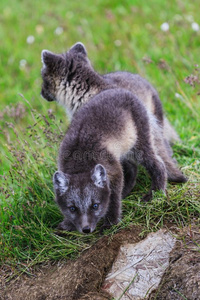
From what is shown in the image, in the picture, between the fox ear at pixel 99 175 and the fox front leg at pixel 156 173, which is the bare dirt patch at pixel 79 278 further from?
the fox front leg at pixel 156 173

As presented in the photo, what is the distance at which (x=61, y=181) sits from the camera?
186 inches

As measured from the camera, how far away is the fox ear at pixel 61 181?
471cm

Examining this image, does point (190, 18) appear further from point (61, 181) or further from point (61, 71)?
point (61, 181)

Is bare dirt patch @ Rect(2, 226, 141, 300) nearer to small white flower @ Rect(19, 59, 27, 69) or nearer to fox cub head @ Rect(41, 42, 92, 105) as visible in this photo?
fox cub head @ Rect(41, 42, 92, 105)

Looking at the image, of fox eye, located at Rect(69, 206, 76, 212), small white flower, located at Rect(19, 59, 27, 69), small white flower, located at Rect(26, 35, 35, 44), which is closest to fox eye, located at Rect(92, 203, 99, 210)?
fox eye, located at Rect(69, 206, 76, 212)

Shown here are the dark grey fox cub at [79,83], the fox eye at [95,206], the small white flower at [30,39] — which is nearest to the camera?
the fox eye at [95,206]

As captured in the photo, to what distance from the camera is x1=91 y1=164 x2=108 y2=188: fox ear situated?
4.67 metres

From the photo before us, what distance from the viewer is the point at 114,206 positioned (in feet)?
16.6

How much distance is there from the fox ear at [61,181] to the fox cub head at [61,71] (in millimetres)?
2139

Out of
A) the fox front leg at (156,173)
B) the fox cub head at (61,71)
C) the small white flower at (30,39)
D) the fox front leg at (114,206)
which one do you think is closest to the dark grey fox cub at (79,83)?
the fox cub head at (61,71)

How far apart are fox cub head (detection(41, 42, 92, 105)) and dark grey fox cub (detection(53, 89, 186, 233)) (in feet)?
3.53

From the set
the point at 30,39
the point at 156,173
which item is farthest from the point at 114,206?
the point at 30,39

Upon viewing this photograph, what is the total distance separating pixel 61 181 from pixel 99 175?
1.39ft

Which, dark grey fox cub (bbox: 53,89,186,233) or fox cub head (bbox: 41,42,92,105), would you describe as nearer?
dark grey fox cub (bbox: 53,89,186,233)
